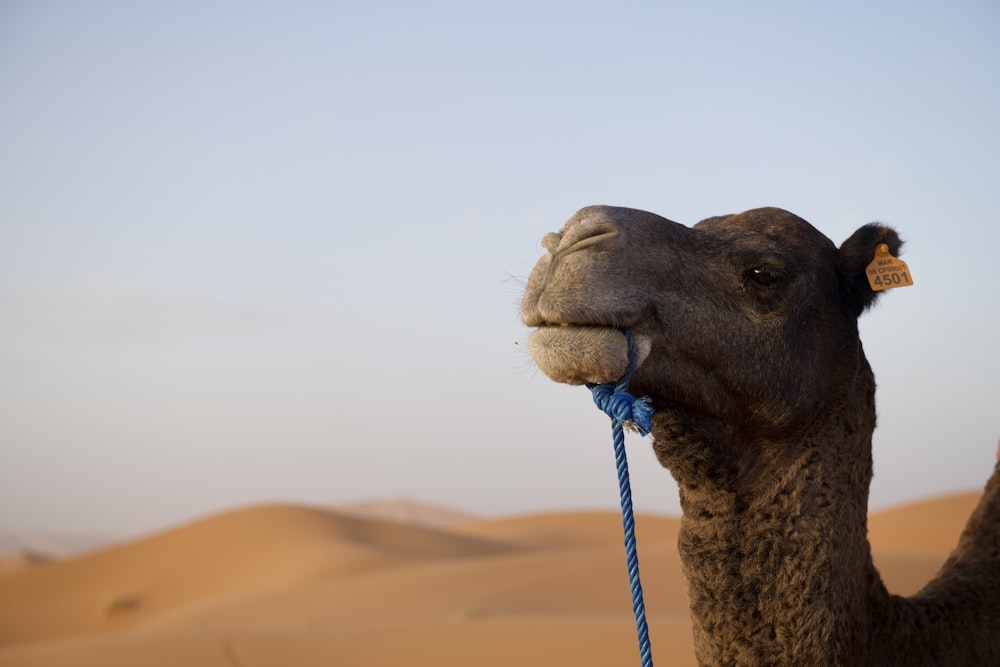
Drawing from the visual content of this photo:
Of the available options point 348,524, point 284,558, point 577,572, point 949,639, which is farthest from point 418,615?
point 348,524

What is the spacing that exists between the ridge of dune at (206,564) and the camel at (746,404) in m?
23.3

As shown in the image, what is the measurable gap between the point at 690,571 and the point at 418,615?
13485mm

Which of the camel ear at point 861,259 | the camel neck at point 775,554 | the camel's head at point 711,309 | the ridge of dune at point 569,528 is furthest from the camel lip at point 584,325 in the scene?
the ridge of dune at point 569,528

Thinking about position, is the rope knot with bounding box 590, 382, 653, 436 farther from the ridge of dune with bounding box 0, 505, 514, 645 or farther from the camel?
the ridge of dune with bounding box 0, 505, 514, 645

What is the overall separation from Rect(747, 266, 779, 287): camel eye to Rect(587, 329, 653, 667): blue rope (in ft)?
2.09

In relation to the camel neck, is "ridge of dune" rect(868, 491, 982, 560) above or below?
below

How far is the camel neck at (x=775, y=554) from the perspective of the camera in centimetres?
308

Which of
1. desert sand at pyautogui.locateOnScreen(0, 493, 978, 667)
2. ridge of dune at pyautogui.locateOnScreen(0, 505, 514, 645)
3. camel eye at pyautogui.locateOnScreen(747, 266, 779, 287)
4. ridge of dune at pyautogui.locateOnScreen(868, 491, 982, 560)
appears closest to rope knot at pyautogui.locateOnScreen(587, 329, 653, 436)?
camel eye at pyautogui.locateOnScreen(747, 266, 779, 287)

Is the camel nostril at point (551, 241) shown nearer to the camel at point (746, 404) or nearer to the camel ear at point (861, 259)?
the camel at point (746, 404)

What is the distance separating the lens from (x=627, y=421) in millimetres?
2980

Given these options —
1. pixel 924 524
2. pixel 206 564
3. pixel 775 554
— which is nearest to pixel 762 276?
pixel 775 554

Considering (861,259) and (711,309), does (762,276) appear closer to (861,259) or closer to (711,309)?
(711,309)

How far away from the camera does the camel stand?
9.53 ft

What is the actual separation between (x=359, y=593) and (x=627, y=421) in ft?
57.0
